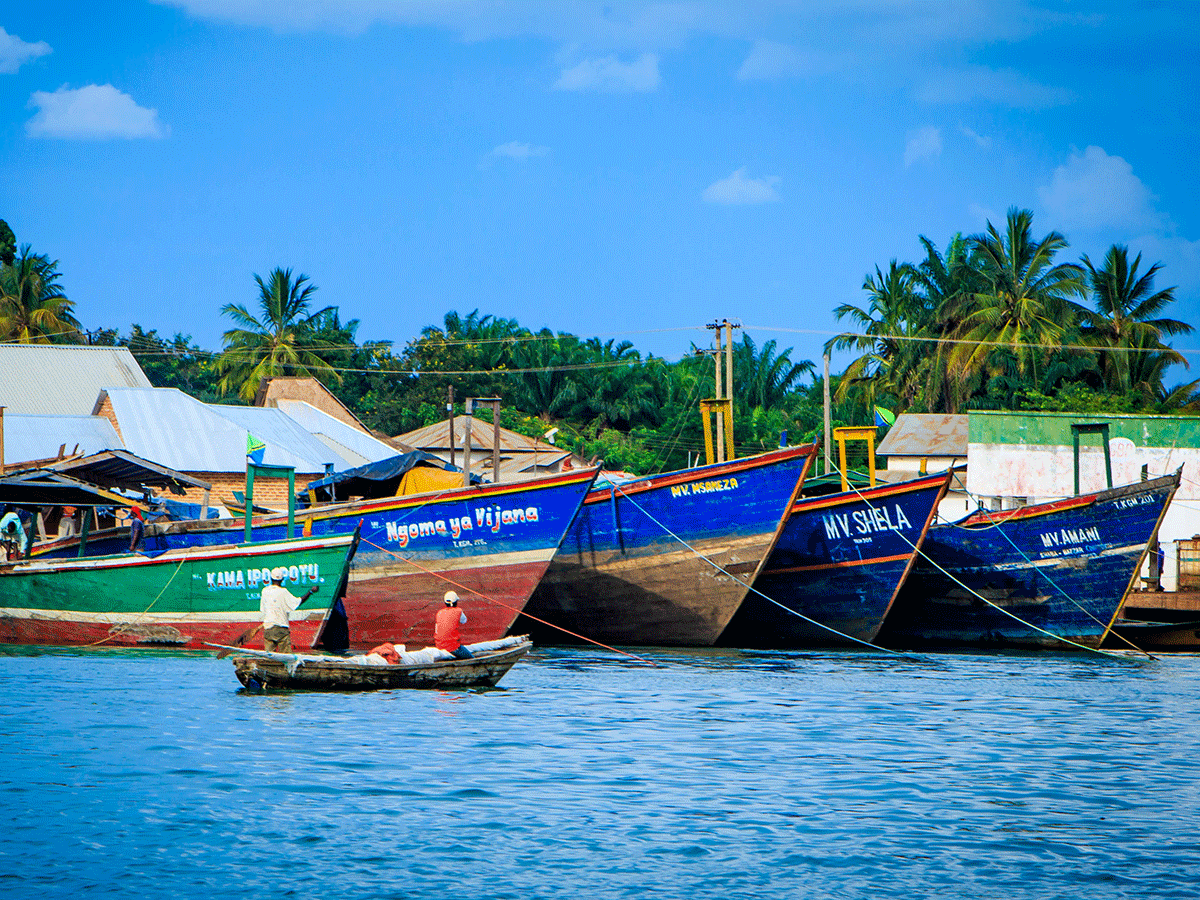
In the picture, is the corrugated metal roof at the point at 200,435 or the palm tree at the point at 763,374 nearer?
the corrugated metal roof at the point at 200,435

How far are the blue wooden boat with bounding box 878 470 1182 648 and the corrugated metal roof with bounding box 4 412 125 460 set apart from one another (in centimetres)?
2160

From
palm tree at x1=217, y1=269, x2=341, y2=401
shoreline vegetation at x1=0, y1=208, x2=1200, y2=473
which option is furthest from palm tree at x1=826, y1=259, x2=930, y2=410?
palm tree at x1=217, y1=269, x2=341, y2=401

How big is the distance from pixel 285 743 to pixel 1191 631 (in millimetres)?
17204

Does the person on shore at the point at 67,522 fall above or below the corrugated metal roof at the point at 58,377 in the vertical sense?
below

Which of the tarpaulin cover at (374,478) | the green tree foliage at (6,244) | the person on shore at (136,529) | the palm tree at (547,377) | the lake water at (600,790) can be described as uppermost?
the green tree foliage at (6,244)

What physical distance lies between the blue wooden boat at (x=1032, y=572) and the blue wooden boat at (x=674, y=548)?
3.54 meters

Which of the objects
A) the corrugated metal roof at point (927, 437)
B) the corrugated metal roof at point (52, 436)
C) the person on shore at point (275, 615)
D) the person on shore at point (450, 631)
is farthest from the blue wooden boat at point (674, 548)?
the corrugated metal roof at point (927, 437)

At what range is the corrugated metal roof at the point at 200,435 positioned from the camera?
34062 millimetres

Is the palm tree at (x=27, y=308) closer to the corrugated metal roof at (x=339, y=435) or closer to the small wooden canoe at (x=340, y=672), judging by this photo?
the corrugated metal roof at (x=339, y=435)

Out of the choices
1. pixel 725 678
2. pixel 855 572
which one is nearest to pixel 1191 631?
pixel 855 572

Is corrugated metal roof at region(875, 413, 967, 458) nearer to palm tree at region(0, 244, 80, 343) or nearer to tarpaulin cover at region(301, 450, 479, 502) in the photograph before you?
tarpaulin cover at region(301, 450, 479, 502)

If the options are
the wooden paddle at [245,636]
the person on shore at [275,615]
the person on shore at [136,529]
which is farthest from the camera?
the person on shore at [136,529]

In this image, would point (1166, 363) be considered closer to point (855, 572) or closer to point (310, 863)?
point (855, 572)

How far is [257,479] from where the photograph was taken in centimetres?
3569
